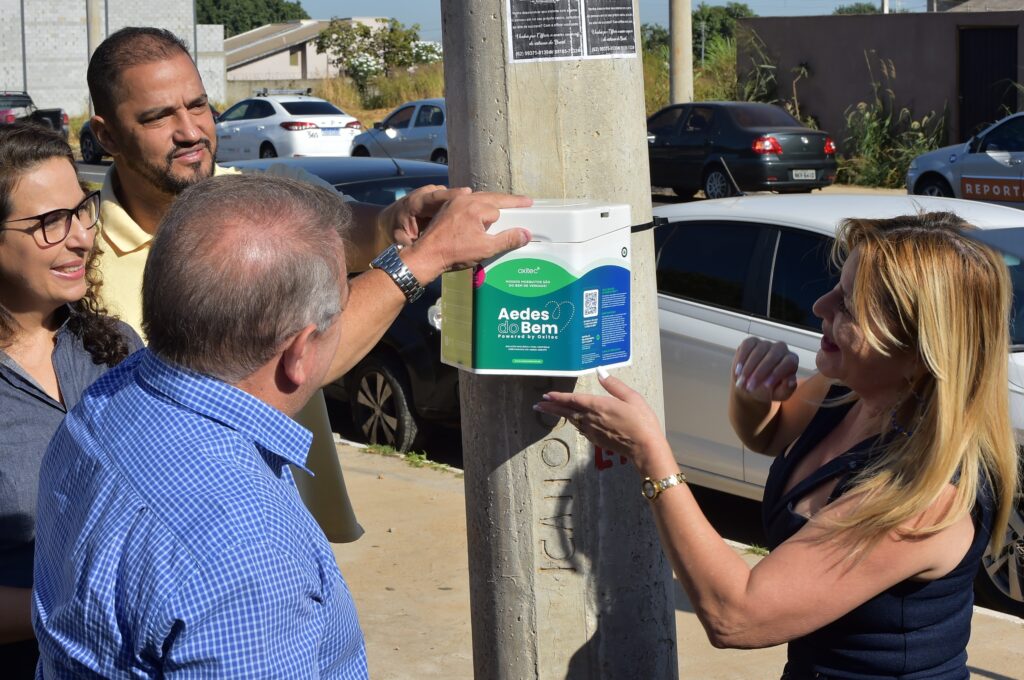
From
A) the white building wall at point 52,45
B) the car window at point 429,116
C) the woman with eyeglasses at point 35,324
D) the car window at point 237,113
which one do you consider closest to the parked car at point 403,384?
the woman with eyeglasses at point 35,324

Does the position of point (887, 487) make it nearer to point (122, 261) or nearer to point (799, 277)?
point (122, 261)

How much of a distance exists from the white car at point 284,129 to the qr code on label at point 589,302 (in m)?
24.6

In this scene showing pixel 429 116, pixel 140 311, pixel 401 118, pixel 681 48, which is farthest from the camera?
pixel 401 118

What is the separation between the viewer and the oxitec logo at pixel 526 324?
263 cm

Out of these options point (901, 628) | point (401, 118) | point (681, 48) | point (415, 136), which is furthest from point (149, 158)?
point (401, 118)

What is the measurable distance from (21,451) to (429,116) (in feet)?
76.8

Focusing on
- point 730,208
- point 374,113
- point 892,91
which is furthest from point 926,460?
point 374,113

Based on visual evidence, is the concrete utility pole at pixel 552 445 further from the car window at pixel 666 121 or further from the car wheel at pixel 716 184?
the car window at pixel 666 121

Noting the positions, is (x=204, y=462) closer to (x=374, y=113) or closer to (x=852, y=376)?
(x=852, y=376)

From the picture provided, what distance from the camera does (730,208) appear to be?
6414 mm

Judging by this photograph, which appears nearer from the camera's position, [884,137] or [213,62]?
[884,137]

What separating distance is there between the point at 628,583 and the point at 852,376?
2.70 ft

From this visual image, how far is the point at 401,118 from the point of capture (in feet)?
86.5

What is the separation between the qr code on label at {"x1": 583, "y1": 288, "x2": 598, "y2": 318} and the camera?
104 inches
